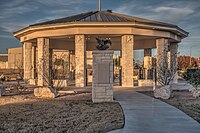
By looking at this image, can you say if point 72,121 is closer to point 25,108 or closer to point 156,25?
point 25,108

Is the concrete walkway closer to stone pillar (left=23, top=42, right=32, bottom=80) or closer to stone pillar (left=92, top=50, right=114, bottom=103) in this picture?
stone pillar (left=92, top=50, right=114, bottom=103)

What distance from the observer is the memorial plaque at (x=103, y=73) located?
11.7 m

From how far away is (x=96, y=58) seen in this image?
11.7 meters

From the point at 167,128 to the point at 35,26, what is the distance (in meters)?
16.4

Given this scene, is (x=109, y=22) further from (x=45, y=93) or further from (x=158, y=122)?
(x=158, y=122)

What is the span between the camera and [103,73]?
11.7 metres

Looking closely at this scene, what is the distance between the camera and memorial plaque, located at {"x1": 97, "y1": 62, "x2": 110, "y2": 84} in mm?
11711

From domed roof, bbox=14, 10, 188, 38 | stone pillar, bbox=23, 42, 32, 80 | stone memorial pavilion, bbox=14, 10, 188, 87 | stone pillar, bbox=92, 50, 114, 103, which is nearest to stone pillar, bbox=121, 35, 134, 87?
stone memorial pavilion, bbox=14, 10, 188, 87

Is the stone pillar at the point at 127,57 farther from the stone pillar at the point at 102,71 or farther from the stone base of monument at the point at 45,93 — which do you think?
the stone pillar at the point at 102,71

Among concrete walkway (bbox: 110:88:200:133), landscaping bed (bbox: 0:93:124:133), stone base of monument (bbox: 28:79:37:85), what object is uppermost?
stone base of monument (bbox: 28:79:37:85)

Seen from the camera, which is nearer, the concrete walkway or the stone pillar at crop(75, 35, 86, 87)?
the concrete walkway

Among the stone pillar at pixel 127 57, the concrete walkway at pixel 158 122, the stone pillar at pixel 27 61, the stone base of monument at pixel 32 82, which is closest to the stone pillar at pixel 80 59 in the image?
the stone pillar at pixel 127 57

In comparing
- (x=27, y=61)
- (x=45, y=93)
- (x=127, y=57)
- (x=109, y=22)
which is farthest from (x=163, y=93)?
(x=27, y=61)

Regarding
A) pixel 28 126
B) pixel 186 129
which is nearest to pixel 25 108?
pixel 28 126
